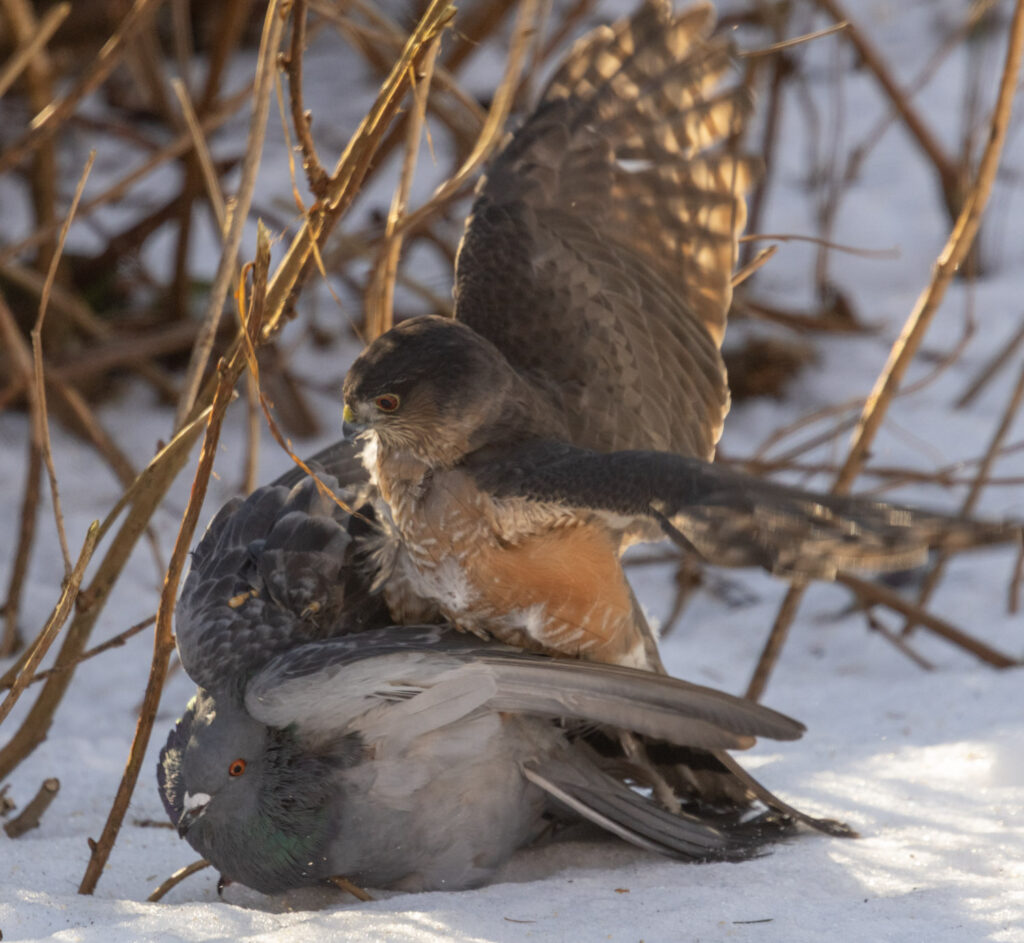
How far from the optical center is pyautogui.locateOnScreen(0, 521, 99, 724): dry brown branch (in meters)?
2.25

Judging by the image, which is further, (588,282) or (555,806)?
(588,282)

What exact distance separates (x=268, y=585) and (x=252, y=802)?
43cm

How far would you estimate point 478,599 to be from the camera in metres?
2.54

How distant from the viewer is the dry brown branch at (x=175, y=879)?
254 centimetres

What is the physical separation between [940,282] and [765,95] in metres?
3.47

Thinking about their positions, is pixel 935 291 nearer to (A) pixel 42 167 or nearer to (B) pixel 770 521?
(B) pixel 770 521

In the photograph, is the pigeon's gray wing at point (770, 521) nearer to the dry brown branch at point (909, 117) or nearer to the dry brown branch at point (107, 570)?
the dry brown branch at point (107, 570)

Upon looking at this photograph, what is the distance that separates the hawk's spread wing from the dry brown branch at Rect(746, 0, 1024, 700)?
391mm

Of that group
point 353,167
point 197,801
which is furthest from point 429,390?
point 197,801

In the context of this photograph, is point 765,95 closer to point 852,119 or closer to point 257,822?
point 852,119

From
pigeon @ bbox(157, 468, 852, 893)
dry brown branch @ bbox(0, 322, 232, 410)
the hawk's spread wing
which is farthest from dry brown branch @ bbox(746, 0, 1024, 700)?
dry brown branch @ bbox(0, 322, 232, 410)

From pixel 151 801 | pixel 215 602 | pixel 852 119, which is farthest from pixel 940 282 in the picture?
pixel 852 119

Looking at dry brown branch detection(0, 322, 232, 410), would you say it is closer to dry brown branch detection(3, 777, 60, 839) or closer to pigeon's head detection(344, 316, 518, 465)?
dry brown branch detection(3, 777, 60, 839)

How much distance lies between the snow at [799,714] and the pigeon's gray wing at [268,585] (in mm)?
489
